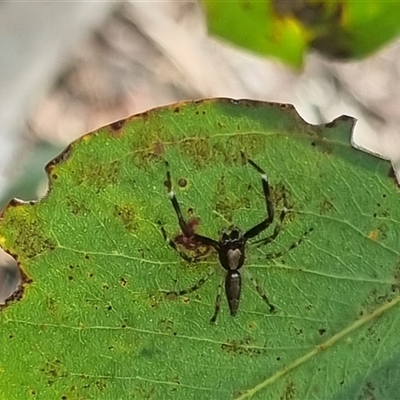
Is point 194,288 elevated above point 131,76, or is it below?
below

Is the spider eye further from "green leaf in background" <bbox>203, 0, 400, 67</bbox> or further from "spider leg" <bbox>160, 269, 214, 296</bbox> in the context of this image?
"green leaf in background" <bbox>203, 0, 400, 67</bbox>

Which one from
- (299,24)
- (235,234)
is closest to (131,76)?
(299,24)

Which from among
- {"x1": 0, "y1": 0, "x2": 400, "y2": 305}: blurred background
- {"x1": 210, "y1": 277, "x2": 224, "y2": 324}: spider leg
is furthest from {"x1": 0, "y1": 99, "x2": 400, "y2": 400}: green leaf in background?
{"x1": 0, "y1": 0, "x2": 400, "y2": 305}: blurred background

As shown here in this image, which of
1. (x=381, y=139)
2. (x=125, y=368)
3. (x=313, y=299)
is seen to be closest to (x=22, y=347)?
(x=125, y=368)

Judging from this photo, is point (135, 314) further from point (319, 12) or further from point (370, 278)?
point (319, 12)

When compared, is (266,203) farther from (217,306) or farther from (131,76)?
(131,76)

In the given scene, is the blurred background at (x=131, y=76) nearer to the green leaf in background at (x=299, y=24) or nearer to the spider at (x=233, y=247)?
the green leaf in background at (x=299, y=24)

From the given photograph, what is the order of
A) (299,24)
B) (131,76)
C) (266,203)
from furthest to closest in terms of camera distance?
(131,76) → (299,24) → (266,203)
